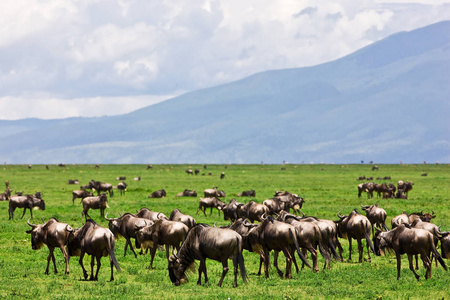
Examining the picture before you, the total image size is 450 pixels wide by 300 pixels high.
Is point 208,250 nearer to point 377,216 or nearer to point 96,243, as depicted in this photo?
point 96,243

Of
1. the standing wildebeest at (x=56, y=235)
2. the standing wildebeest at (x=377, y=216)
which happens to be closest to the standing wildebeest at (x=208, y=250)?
the standing wildebeest at (x=56, y=235)

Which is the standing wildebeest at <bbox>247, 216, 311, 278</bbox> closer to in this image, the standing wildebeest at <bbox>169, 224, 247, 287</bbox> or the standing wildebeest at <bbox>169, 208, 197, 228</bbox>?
the standing wildebeest at <bbox>169, 224, 247, 287</bbox>

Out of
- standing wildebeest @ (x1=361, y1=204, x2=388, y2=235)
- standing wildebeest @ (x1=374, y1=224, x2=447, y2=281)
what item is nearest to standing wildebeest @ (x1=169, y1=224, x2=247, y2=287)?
standing wildebeest @ (x1=374, y1=224, x2=447, y2=281)

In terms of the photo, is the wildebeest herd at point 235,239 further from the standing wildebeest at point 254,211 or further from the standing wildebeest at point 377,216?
the standing wildebeest at point 254,211

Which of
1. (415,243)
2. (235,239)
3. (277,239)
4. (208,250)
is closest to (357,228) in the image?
(415,243)

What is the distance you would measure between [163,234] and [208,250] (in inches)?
153

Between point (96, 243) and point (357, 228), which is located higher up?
point (357, 228)

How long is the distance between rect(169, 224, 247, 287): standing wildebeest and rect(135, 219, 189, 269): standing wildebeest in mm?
2479

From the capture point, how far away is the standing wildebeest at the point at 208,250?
18.6 metres

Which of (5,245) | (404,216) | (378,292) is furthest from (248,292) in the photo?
(5,245)

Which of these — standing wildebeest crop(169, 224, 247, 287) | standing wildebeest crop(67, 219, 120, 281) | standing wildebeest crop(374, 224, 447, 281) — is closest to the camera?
standing wildebeest crop(169, 224, 247, 287)

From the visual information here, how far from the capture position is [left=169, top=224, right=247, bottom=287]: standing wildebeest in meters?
18.6

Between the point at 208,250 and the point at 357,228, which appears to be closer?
the point at 208,250

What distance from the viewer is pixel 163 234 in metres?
22.2
